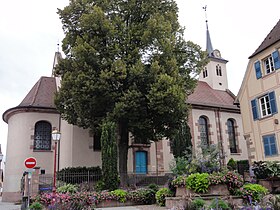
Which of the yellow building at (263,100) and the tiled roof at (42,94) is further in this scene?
the tiled roof at (42,94)

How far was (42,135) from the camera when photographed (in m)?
23.7

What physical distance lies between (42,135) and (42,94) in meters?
3.83

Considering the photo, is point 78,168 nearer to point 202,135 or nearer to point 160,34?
point 160,34

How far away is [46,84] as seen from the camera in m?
27.2

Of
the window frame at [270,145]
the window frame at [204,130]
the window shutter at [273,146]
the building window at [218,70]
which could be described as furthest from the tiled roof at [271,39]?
the building window at [218,70]

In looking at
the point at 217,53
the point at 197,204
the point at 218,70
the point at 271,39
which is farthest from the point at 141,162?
the point at 217,53

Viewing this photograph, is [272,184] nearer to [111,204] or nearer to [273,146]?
[273,146]

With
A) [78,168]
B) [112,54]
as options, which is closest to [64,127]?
[78,168]

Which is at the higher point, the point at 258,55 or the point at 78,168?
the point at 258,55

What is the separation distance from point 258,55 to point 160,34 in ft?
23.9

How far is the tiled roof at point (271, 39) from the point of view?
19.1 meters

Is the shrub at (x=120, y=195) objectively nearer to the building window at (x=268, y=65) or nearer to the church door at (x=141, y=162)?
the church door at (x=141, y=162)

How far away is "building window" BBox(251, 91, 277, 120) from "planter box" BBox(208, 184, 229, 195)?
338 inches

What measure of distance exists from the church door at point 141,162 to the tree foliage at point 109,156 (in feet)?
25.4
